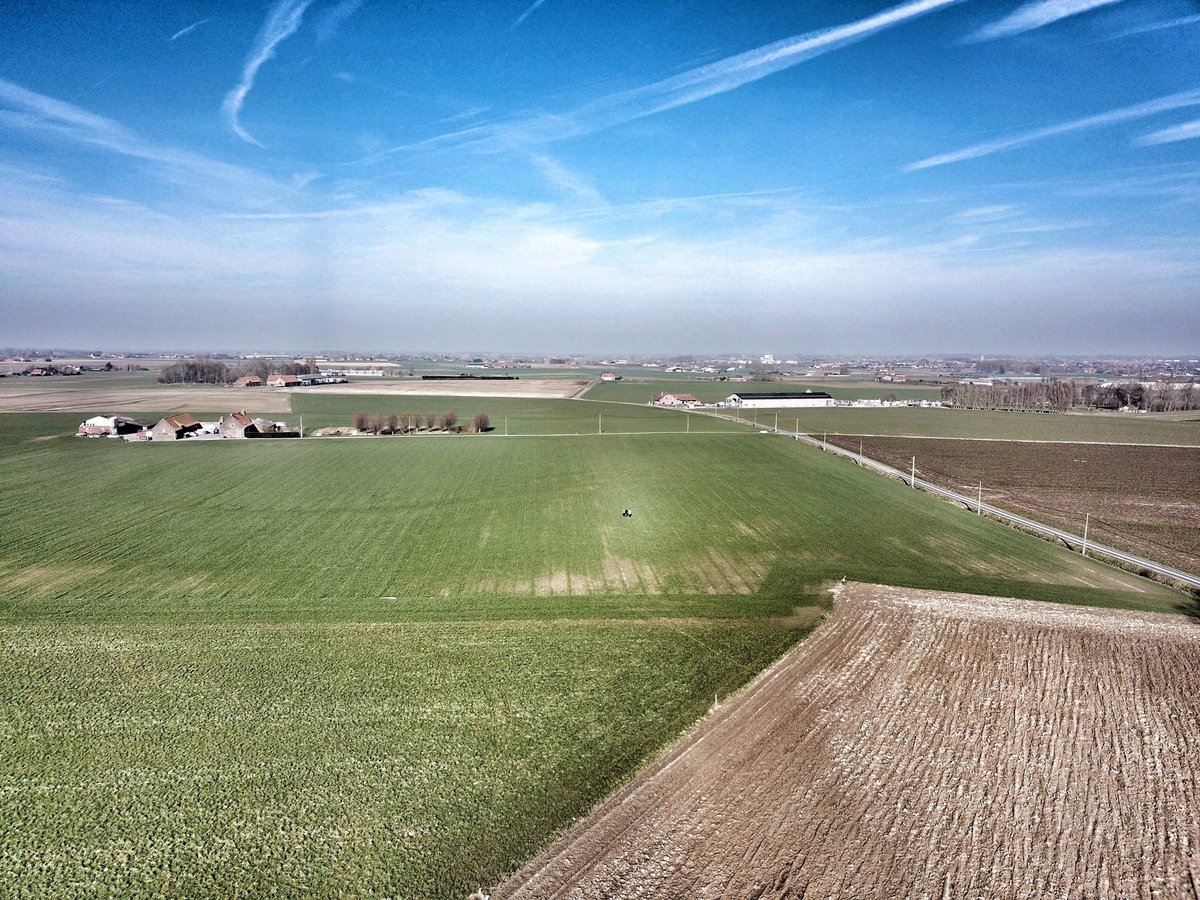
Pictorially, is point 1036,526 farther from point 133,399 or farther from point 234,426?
point 133,399

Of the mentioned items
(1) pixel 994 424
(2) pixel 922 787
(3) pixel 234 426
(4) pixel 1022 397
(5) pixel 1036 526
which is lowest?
(2) pixel 922 787

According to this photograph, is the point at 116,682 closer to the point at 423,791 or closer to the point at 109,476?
the point at 423,791

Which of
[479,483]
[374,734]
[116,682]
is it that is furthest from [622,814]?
[479,483]

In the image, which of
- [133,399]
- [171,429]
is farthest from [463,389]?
[171,429]

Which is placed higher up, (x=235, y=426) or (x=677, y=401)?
(x=677, y=401)

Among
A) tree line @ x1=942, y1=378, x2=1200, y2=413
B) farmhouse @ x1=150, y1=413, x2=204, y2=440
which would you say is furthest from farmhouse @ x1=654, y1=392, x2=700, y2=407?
farmhouse @ x1=150, y1=413, x2=204, y2=440

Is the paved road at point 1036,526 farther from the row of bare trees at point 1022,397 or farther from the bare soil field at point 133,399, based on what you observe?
the bare soil field at point 133,399
